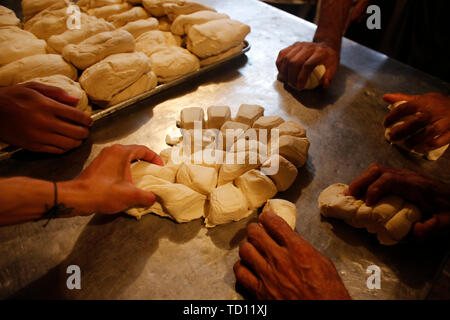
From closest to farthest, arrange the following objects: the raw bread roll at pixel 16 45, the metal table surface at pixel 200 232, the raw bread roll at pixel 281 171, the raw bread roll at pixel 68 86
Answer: the metal table surface at pixel 200 232 < the raw bread roll at pixel 281 171 < the raw bread roll at pixel 68 86 < the raw bread roll at pixel 16 45

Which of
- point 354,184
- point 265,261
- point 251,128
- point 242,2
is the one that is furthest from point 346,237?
point 242,2

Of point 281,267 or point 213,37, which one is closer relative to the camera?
point 281,267

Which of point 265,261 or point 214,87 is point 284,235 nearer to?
point 265,261

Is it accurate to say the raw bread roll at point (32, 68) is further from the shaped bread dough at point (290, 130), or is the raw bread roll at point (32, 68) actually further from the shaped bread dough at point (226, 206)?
the shaped bread dough at point (290, 130)

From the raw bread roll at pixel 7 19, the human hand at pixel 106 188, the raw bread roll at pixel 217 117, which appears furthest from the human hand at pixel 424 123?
the raw bread roll at pixel 7 19

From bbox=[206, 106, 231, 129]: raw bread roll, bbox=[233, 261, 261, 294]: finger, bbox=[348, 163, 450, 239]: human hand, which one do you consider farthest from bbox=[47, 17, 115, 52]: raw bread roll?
bbox=[348, 163, 450, 239]: human hand

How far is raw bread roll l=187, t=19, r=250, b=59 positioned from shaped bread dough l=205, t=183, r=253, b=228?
4.18ft

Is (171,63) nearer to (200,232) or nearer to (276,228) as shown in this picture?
(200,232)

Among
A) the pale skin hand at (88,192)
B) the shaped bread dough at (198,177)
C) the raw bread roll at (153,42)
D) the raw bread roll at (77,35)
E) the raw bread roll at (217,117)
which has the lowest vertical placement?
the shaped bread dough at (198,177)

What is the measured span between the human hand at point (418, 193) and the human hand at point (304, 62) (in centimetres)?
102

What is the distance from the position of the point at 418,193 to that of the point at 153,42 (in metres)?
2.13

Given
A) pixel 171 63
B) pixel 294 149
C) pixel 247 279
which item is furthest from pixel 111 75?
pixel 247 279

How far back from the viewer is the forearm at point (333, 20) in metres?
2.32

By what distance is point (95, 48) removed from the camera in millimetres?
1933
